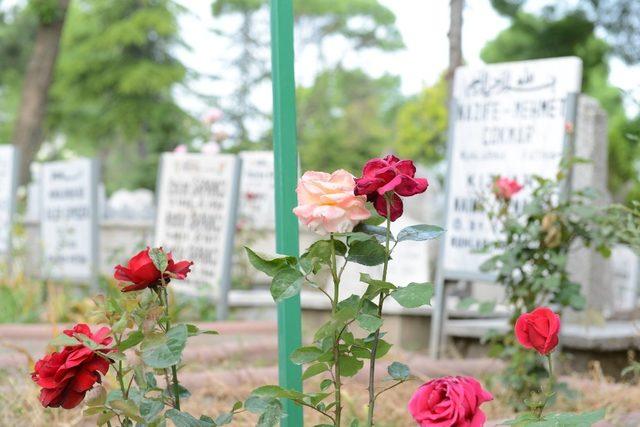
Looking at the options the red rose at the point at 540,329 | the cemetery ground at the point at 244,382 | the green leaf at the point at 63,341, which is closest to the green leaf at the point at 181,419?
the green leaf at the point at 63,341

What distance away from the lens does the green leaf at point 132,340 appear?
1968 millimetres

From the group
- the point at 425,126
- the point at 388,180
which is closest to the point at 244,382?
the point at 388,180

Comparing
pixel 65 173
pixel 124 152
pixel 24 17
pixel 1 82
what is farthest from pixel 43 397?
pixel 124 152

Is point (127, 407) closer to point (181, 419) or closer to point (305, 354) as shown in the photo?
point (181, 419)

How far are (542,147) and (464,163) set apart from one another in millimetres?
527

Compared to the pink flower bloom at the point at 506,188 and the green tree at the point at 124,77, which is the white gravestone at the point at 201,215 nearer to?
the pink flower bloom at the point at 506,188

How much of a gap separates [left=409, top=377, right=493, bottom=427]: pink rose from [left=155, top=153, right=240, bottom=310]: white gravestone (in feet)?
16.4

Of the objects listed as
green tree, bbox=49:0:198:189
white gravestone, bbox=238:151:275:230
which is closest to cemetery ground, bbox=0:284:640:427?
white gravestone, bbox=238:151:275:230

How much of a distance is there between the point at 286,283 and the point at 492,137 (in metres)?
3.49

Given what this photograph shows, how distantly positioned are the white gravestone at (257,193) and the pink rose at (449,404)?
24.2ft

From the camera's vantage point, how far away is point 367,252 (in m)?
1.96

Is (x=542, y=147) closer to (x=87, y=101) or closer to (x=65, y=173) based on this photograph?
(x=65, y=173)

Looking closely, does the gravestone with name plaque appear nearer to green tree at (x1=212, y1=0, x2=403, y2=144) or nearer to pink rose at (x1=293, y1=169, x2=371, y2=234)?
pink rose at (x1=293, y1=169, x2=371, y2=234)

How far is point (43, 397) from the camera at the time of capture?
6.09 feet
